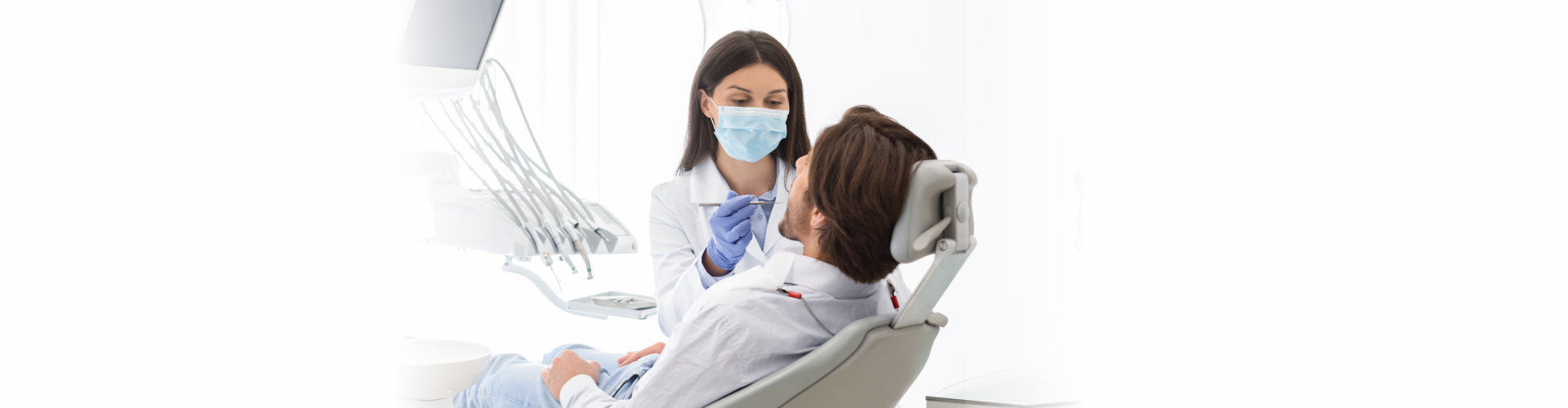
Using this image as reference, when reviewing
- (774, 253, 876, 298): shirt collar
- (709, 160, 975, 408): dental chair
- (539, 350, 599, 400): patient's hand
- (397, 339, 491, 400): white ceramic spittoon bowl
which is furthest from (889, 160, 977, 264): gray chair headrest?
(397, 339, 491, 400): white ceramic spittoon bowl

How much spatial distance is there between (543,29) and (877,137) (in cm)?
191

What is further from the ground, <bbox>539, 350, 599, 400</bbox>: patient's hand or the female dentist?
the female dentist

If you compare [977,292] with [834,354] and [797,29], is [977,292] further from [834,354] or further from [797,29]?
[834,354]

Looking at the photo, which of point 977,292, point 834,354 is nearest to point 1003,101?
point 977,292

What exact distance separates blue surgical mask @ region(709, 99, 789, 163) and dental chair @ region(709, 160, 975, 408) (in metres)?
0.71

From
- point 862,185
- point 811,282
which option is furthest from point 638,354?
point 862,185

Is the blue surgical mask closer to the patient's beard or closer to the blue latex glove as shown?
the blue latex glove

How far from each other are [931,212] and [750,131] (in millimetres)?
757

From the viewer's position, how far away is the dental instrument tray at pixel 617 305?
2.15m

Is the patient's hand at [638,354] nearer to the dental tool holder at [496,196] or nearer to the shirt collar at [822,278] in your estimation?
the dental tool holder at [496,196]

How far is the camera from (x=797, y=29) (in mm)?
2762

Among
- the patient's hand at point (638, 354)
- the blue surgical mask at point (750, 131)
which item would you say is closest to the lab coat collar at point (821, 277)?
the patient's hand at point (638, 354)

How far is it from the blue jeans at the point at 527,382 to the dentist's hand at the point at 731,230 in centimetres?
25

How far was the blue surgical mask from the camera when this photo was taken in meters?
1.90
